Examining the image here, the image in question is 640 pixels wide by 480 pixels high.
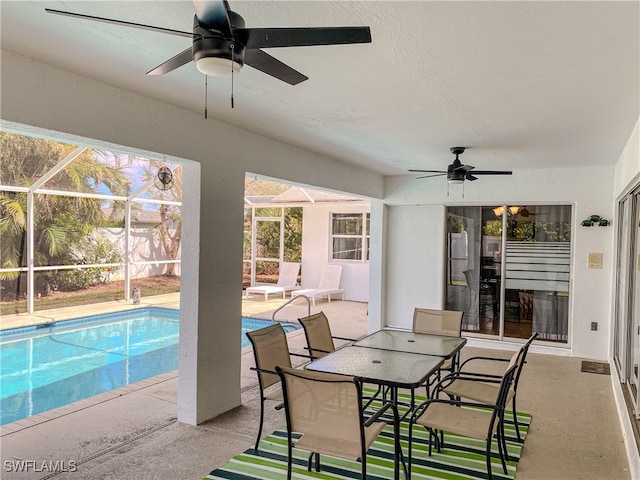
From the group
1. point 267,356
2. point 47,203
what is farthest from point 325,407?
point 47,203

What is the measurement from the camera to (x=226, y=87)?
3006 millimetres

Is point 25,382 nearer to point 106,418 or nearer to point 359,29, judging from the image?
point 106,418

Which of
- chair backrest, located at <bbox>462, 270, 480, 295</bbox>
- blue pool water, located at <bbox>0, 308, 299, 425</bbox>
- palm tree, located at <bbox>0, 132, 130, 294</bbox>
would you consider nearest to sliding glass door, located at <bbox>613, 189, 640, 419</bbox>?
chair backrest, located at <bbox>462, 270, 480, 295</bbox>

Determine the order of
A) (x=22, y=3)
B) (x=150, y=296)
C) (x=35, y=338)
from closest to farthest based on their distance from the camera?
1. (x=22, y=3)
2. (x=35, y=338)
3. (x=150, y=296)

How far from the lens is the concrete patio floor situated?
3098mm

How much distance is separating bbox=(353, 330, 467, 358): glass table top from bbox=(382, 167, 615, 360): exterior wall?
3109 mm

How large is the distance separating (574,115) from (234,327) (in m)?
3.38

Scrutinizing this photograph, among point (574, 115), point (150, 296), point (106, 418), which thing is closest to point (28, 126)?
point (106, 418)

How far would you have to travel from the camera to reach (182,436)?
141 inches

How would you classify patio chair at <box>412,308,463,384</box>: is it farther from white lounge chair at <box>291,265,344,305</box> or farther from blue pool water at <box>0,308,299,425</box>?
white lounge chair at <box>291,265,344,305</box>

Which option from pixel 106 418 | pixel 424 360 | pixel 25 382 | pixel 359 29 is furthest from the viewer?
pixel 25 382

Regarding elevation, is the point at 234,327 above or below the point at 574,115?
below

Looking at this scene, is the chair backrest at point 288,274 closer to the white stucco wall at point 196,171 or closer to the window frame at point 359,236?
the window frame at point 359,236

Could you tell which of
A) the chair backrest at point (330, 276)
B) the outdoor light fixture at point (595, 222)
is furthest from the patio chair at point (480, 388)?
the chair backrest at point (330, 276)
